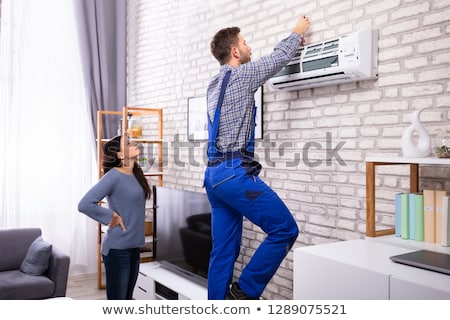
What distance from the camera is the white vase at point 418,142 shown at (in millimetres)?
2125

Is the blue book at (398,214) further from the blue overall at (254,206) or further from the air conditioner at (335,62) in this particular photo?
the air conditioner at (335,62)

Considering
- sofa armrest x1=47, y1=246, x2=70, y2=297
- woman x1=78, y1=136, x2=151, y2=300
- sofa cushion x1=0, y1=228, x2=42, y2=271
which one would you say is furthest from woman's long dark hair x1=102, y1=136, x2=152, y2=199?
sofa cushion x1=0, y1=228, x2=42, y2=271

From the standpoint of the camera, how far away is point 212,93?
8.95 ft

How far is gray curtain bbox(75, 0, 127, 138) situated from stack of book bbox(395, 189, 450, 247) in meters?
3.62

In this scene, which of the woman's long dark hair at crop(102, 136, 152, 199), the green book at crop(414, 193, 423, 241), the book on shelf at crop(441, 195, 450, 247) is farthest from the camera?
the woman's long dark hair at crop(102, 136, 152, 199)

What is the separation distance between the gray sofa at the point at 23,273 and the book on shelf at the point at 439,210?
2.85m

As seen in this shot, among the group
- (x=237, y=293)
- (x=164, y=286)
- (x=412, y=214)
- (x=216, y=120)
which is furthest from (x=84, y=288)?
(x=412, y=214)

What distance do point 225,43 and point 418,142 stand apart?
4.07 ft

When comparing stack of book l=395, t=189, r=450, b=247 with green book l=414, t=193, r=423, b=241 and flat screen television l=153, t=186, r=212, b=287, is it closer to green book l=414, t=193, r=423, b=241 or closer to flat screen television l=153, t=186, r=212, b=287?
green book l=414, t=193, r=423, b=241

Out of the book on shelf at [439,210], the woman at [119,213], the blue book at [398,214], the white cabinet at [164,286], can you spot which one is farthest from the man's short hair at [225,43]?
the white cabinet at [164,286]

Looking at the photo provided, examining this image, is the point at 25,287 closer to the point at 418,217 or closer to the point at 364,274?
the point at 364,274

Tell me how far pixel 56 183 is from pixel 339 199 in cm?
330

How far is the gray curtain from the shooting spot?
513 centimetres

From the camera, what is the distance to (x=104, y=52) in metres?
5.24
